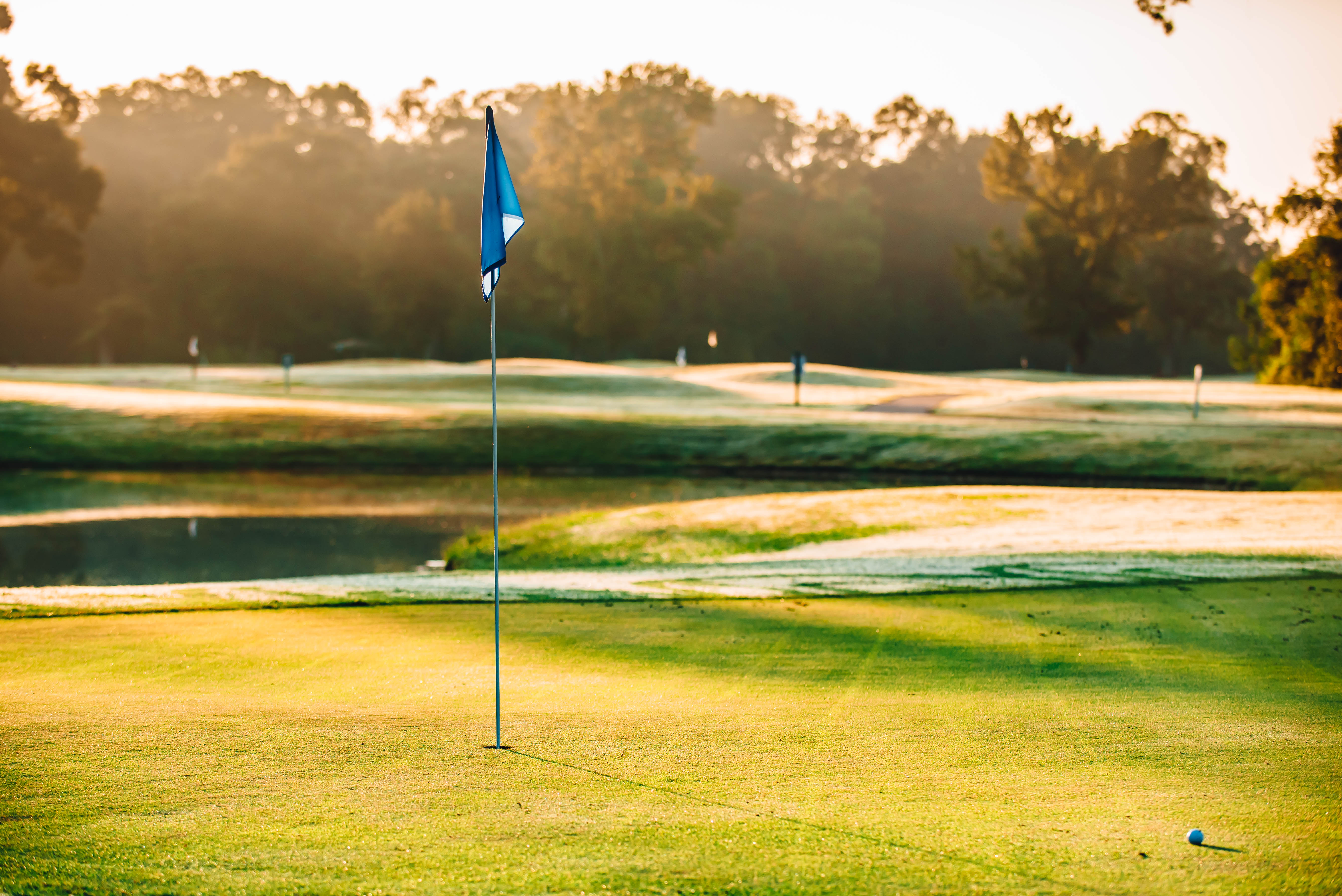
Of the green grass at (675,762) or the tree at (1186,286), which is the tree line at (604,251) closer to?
the tree at (1186,286)

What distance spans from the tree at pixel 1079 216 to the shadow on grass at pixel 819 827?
74.2 m

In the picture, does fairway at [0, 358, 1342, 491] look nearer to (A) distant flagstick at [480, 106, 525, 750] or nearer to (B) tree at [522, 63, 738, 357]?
(A) distant flagstick at [480, 106, 525, 750]

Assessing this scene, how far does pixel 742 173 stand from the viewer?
9712 cm

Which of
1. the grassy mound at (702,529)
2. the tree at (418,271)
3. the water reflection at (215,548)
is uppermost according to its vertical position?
the tree at (418,271)

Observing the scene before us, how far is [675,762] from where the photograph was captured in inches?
201

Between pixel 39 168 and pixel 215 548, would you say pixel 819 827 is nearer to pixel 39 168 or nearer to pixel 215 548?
pixel 215 548

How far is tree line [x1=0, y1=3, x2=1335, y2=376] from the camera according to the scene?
74.0 metres

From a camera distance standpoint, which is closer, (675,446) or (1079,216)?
(675,446)

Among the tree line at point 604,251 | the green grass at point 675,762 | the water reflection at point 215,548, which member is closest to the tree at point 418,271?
the tree line at point 604,251

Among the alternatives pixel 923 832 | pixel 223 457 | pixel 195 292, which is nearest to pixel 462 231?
pixel 195 292

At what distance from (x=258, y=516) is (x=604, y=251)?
2270 inches

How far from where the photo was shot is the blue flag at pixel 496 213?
5539 mm

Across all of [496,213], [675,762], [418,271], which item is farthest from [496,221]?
[418,271]

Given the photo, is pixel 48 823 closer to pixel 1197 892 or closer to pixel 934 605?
pixel 1197 892
